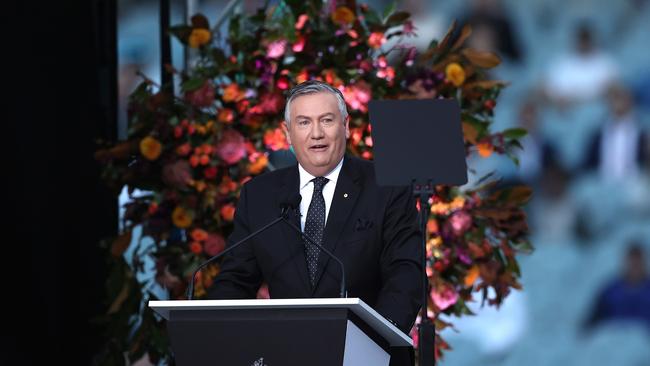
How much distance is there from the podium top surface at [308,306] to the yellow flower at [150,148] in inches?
61.9

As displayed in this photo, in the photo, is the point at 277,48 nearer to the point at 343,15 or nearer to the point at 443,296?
the point at 343,15

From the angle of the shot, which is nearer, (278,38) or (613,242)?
(278,38)

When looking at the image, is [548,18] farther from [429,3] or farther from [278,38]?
[278,38]

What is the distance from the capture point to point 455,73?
13.1 feet

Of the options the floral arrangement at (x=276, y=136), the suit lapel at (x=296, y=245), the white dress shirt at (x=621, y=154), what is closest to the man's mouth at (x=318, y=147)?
the suit lapel at (x=296, y=245)

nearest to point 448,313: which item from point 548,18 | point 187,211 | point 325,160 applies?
point 187,211

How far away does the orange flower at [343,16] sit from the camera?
4070 millimetres

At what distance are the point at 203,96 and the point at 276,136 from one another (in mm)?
309

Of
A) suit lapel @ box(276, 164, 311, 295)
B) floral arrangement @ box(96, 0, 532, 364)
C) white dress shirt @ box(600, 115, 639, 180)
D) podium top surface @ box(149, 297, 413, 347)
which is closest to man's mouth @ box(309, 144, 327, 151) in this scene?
suit lapel @ box(276, 164, 311, 295)

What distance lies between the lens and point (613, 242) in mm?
5430

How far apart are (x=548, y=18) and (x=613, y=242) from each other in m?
1.11

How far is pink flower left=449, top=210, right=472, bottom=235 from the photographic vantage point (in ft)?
12.9

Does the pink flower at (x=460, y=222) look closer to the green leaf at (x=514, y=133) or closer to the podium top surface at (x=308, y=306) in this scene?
the green leaf at (x=514, y=133)

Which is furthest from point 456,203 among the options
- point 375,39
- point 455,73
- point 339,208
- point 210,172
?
point 339,208
